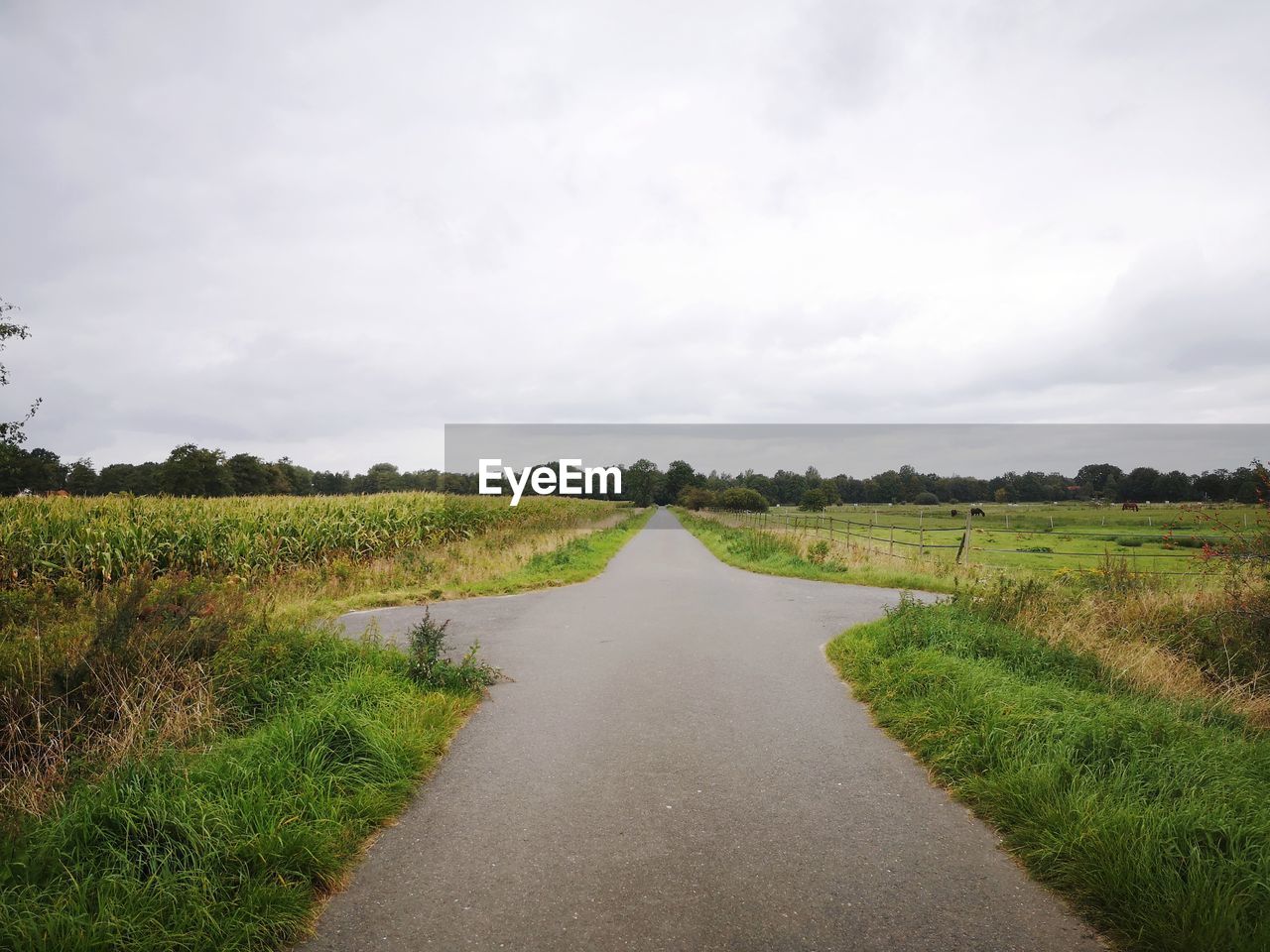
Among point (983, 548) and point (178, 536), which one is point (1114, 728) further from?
point (983, 548)

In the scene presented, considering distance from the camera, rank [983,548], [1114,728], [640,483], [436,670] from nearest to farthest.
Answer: [1114,728]
[436,670]
[983,548]
[640,483]

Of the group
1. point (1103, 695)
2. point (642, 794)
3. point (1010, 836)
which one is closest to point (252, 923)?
point (642, 794)

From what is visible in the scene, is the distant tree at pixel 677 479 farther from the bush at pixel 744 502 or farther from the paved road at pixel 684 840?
the paved road at pixel 684 840

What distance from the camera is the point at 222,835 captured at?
11.8 feet

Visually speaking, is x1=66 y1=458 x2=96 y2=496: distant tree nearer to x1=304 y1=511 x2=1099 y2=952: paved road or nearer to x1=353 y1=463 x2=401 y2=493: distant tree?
x1=353 y1=463 x2=401 y2=493: distant tree

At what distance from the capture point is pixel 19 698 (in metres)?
4.98

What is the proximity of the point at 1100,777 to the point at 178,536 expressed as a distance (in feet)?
55.5

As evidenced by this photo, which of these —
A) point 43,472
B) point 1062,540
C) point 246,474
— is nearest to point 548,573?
point 1062,540

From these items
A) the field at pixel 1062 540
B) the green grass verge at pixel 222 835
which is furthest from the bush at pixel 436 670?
the field at pixel 1062 540

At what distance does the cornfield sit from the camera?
1380 centimetres

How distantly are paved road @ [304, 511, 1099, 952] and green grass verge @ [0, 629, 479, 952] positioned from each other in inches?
10.1

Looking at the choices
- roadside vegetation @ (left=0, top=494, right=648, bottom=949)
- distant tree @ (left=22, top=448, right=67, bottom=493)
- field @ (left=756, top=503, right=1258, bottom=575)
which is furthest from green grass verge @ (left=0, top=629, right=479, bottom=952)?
distant tree @ (left=22, top=448, right=67, bottom=493)

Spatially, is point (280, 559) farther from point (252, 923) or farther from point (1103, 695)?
point (1103, 695)

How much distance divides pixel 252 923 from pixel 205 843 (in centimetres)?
68
